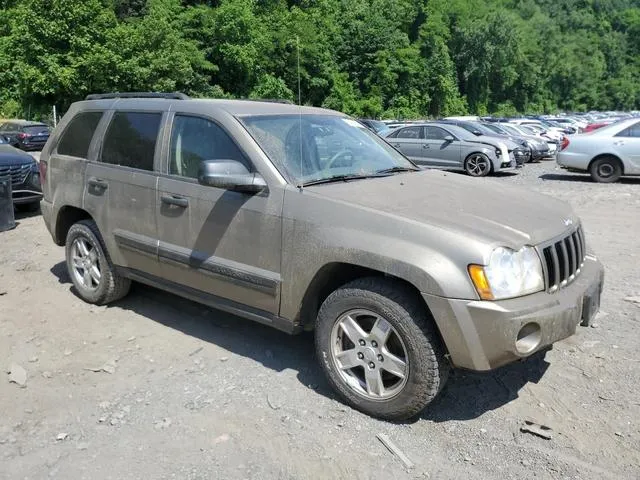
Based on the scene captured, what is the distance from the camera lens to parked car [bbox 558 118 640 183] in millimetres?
13562

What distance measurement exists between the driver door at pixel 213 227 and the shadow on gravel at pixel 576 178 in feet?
41.9

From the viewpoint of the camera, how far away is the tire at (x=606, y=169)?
13766mm

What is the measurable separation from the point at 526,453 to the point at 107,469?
215 cm

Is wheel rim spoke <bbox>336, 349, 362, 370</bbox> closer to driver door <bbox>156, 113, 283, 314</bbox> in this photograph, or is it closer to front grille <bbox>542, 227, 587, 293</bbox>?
driver door <bbox>156, 113, 283, 314</bbox>

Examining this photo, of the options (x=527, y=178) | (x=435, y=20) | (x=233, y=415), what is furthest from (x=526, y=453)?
(x=435, y=20)

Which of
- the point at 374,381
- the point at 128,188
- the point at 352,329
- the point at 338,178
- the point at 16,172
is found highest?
the point at 338,178

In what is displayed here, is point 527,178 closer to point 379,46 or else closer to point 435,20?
point 379,46

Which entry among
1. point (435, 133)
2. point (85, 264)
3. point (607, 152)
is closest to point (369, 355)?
point (85, 264)

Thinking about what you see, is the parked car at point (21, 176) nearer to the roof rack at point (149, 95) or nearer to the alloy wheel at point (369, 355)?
the roof rack at point (149, 95)

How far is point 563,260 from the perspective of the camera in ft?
10.9

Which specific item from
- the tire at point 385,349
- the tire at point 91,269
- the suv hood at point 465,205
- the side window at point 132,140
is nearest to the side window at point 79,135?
the side window at point 132,140

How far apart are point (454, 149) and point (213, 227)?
13.1m

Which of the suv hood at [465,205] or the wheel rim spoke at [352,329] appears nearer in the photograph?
the suv hood at [465,205]

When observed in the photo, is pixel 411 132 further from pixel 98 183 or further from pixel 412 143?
pixel 98 183
